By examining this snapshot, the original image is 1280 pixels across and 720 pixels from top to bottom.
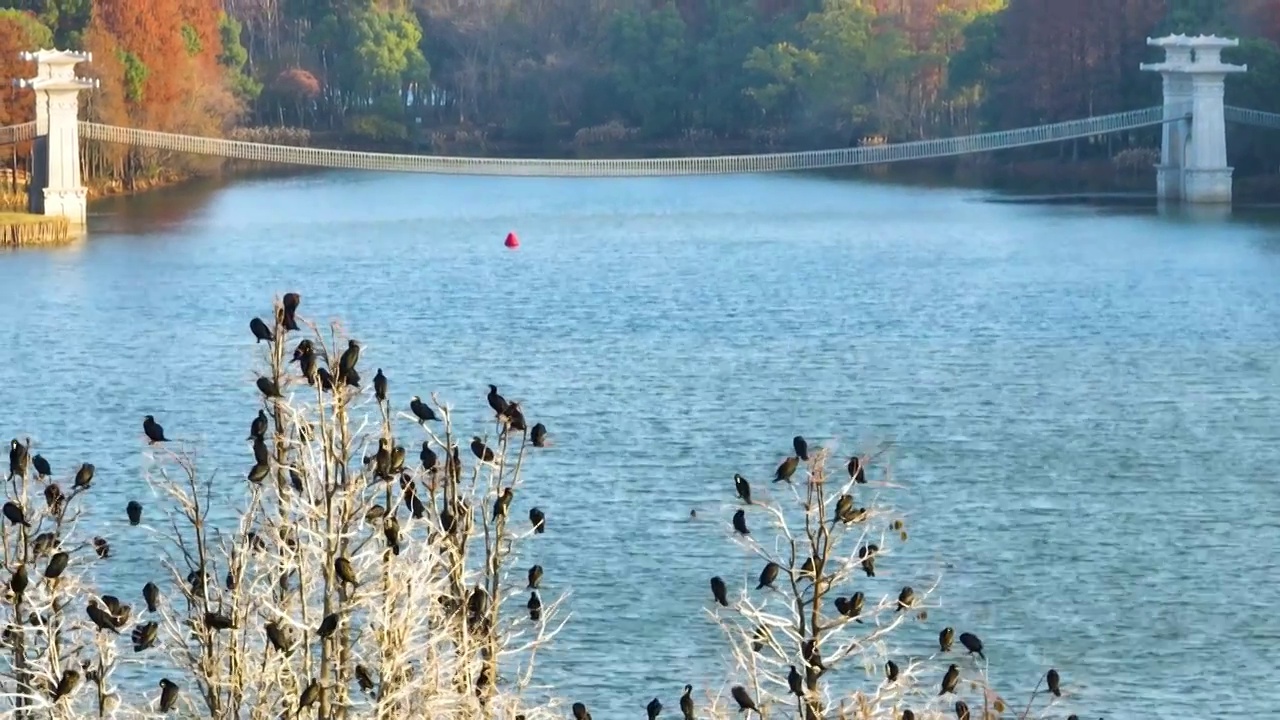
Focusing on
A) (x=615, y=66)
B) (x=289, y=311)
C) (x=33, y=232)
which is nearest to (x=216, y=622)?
(x=289, y=311)

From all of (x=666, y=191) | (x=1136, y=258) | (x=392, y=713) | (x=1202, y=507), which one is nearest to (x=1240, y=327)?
(x=1136, y=258)

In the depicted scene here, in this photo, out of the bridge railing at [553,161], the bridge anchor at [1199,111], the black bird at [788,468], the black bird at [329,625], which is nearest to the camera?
the black bird at [329,625]

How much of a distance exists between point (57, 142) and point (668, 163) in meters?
26.9

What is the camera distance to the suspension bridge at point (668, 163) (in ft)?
222

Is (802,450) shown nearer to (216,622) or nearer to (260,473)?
(260,473)

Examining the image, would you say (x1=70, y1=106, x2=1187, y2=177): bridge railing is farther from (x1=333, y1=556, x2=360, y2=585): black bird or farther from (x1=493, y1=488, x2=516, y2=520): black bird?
(x1=333, y1=556, x2=360, y2=585): black bird

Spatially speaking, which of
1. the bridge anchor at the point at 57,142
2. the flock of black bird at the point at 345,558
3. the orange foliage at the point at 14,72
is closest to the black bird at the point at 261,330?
the flock of black bird at the point at 345,558

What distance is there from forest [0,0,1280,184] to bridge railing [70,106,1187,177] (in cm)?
347

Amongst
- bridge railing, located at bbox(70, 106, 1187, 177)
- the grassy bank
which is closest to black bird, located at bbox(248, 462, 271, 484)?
the grassy bank

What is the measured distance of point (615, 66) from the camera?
116 metres

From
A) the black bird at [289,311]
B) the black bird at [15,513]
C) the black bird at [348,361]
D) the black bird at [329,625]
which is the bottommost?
the black bird at [329,625]

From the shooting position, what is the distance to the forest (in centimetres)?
8606

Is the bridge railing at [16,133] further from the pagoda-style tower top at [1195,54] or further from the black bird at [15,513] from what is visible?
the black bird at [15,513]

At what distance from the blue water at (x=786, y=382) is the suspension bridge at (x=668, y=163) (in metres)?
2.21
